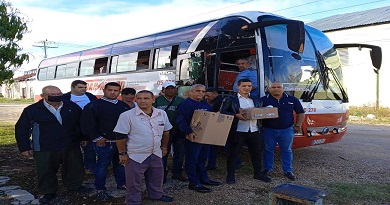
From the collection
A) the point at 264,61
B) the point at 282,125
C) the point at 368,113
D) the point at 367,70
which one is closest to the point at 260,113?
the point at 282,125

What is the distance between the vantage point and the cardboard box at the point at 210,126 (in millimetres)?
5023

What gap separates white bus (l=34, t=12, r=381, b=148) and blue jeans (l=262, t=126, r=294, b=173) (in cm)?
48

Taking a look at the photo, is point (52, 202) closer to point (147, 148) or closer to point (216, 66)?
point (147, 148)

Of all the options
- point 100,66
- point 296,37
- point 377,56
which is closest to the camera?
point 296,37

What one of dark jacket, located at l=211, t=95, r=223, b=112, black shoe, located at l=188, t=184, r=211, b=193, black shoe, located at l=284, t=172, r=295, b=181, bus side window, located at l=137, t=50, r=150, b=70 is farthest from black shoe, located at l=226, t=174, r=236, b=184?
bus side window, located at l=137, t=50, r=150, b=70

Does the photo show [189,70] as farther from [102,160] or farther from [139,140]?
[139,140]

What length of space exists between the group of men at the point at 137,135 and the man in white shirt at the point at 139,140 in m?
0.01

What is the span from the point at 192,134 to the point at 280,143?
5.74 feet

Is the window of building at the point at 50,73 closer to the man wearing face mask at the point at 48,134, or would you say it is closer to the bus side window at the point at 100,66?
the bus side window at the point at 100,66

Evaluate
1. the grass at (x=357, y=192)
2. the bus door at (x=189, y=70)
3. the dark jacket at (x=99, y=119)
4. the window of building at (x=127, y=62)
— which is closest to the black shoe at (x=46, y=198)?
the dark jacket at (x=99, y=119)

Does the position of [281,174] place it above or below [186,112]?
below

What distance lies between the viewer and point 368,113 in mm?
20250

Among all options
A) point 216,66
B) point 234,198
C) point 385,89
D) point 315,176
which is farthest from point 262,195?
point 385,89

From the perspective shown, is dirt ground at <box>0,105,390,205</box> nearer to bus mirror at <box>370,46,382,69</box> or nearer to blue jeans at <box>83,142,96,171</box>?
blue jeans at <box>83,142,96,171</box>
